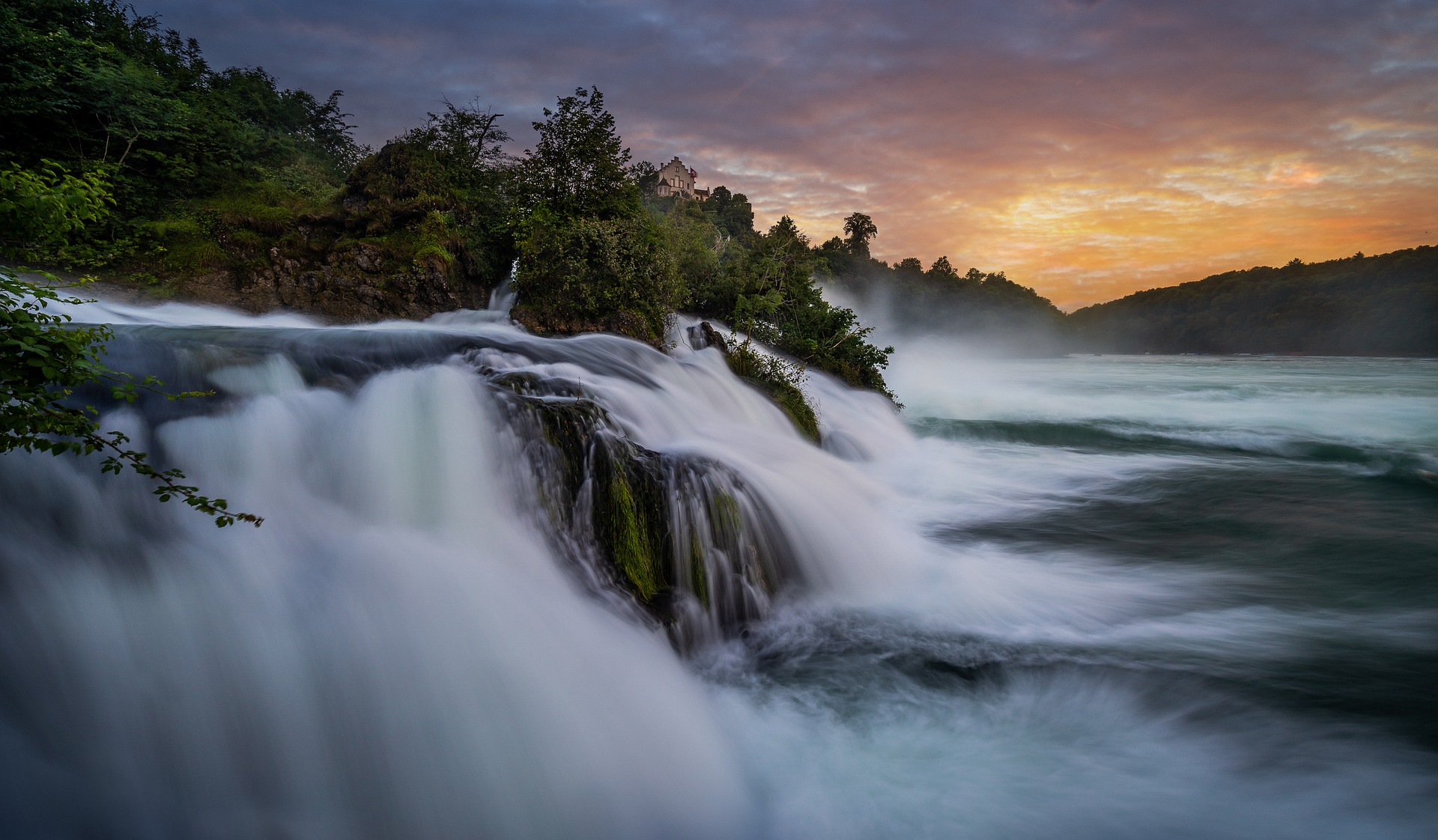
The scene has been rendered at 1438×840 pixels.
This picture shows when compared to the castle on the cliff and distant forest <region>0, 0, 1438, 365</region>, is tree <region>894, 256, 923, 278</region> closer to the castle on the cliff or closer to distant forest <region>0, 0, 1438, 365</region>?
the castle on the cliff

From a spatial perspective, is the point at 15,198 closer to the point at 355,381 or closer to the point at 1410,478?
the point at 355,381

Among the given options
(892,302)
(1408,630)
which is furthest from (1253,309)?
(1408,630)

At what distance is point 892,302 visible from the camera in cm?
6581

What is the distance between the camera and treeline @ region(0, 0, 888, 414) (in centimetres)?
1153

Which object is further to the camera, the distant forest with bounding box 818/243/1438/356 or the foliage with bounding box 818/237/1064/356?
the foliage with bounding box 818/237/1064/356

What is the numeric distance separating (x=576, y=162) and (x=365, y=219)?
17.3ft

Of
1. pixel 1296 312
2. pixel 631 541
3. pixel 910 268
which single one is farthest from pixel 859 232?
pixel 631 541

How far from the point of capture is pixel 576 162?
45.3 feet

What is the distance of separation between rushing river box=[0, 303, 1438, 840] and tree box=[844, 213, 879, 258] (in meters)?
62.9

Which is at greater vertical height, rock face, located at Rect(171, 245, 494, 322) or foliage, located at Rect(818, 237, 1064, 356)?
foliage, located at Rect(818, 237, 1064, 356)

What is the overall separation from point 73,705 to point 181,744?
0.49 metres

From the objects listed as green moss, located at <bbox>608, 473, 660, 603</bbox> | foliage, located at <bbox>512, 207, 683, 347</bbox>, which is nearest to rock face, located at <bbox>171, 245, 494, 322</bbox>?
foliage, located at <bbox>512, 207, 683, 347</bbox>

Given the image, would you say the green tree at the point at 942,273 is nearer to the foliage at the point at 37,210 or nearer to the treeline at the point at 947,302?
the treeline at the point at 947,302

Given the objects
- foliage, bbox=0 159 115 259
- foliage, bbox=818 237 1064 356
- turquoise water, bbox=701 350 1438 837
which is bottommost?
turquoise water, bbox=701 350 1438 837
